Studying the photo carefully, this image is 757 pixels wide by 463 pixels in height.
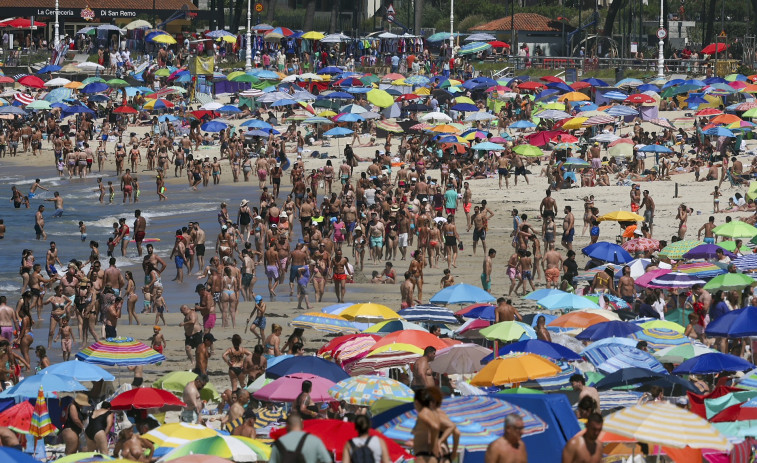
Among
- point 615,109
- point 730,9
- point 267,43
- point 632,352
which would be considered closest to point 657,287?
point 632,352

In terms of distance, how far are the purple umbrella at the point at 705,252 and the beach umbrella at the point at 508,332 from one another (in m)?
5.44

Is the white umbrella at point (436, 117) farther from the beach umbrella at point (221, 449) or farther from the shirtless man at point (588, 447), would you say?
the shirtless man at point (588, 447)

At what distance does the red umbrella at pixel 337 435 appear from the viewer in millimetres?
9168

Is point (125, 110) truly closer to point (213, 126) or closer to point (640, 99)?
point (213, 126)

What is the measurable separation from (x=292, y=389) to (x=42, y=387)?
241 cm

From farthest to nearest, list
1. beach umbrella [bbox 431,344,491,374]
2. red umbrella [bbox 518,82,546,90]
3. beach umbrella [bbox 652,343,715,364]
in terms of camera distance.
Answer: red umbrella [bbox 518,82,546,90] → beach umbrella [bbox 652,343,715,364] → beach umbrella [bbox 431,344,491,374]

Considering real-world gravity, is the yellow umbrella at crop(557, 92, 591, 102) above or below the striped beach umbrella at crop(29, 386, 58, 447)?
above

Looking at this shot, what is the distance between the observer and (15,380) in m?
15.2

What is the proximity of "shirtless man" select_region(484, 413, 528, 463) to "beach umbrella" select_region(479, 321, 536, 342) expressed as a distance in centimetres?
625

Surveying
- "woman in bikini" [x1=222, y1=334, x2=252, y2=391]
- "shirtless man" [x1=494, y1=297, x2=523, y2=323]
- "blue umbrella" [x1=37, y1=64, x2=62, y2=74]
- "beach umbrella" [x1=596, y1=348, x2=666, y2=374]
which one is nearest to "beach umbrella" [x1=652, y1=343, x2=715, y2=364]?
"beach umbrella" [x1=596, y1=348, x2=666, y2=374]

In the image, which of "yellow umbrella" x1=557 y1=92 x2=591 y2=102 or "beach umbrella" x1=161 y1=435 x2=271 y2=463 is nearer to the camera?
"beach umbrella" x1=161 y1=435 x2=271 y2=463

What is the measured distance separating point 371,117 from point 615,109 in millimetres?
7286

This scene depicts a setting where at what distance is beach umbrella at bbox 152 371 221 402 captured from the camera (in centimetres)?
1348

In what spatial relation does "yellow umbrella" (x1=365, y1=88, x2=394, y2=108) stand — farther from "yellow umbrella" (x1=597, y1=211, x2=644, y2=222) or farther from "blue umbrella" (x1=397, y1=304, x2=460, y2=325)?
"blue umbrella" (x1=397, y1=304, x2=460, y2=325)
